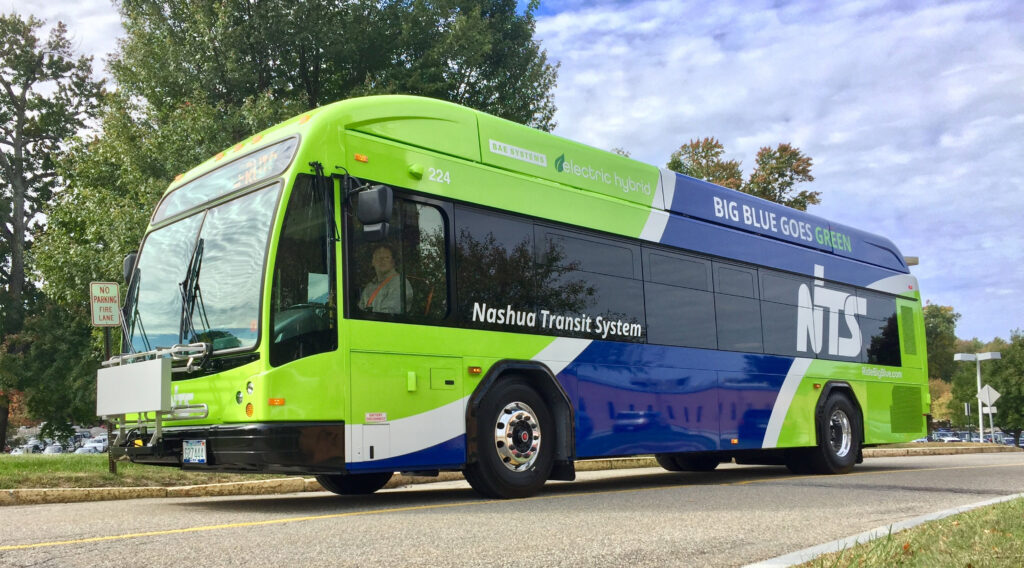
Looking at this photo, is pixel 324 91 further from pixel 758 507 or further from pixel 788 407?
pixel 758 507

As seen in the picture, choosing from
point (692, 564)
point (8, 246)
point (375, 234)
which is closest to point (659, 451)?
point (375, 234)

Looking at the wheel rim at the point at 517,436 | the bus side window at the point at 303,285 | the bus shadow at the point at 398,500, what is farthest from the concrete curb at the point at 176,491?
the bus side window at the point at 303,285

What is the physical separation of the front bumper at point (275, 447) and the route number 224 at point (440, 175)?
2418 mm

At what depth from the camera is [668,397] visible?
10.2 meters

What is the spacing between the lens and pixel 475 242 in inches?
336

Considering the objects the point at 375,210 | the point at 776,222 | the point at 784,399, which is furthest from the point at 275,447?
the point at 776,222

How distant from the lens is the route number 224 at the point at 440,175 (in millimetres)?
8289

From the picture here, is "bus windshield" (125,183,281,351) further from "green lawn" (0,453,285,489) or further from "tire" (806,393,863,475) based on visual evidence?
"tire" (806,393,863,475)

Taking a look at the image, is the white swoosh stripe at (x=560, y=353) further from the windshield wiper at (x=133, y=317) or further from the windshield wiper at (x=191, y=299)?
the windshield wiper at (x=133, y=317)

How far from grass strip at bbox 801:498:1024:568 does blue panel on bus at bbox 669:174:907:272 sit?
240 inches

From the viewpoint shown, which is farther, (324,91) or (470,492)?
(324,91)

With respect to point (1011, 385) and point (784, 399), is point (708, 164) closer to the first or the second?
point (784, 399)

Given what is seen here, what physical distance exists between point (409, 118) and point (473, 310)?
1.83 m

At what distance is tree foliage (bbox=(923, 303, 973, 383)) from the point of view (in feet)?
277
